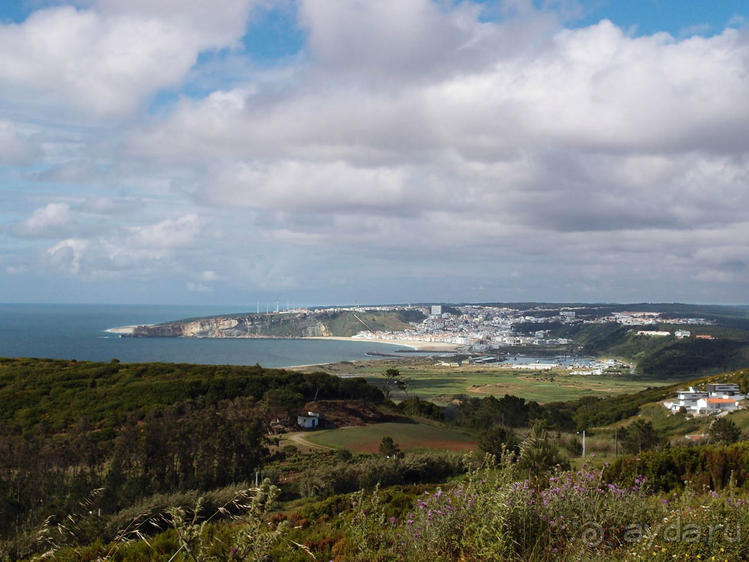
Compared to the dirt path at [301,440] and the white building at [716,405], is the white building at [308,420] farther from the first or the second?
the white building at [716,405]

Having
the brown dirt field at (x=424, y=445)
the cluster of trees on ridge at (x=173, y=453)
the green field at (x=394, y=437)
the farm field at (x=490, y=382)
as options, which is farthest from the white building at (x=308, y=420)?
the farm field at (x=490, y=382)

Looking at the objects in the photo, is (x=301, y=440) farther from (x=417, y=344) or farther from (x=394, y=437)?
(x=417, y=344)

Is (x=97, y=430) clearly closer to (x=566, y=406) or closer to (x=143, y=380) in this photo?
(x=143, y=380)

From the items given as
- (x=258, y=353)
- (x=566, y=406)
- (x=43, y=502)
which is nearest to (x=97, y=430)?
(x=43, y=502)

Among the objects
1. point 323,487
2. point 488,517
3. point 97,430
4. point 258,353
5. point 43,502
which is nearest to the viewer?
point 488,517

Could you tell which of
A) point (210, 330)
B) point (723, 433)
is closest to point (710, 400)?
point (723, 433)

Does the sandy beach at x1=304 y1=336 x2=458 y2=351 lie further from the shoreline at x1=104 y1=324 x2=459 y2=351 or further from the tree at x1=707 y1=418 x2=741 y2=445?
the tree at x1=707 y1=418 x2=741 y2=445

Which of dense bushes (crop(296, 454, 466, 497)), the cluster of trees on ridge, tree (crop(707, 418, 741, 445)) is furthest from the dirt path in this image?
tree (crop(707, 418, 741, 445))
